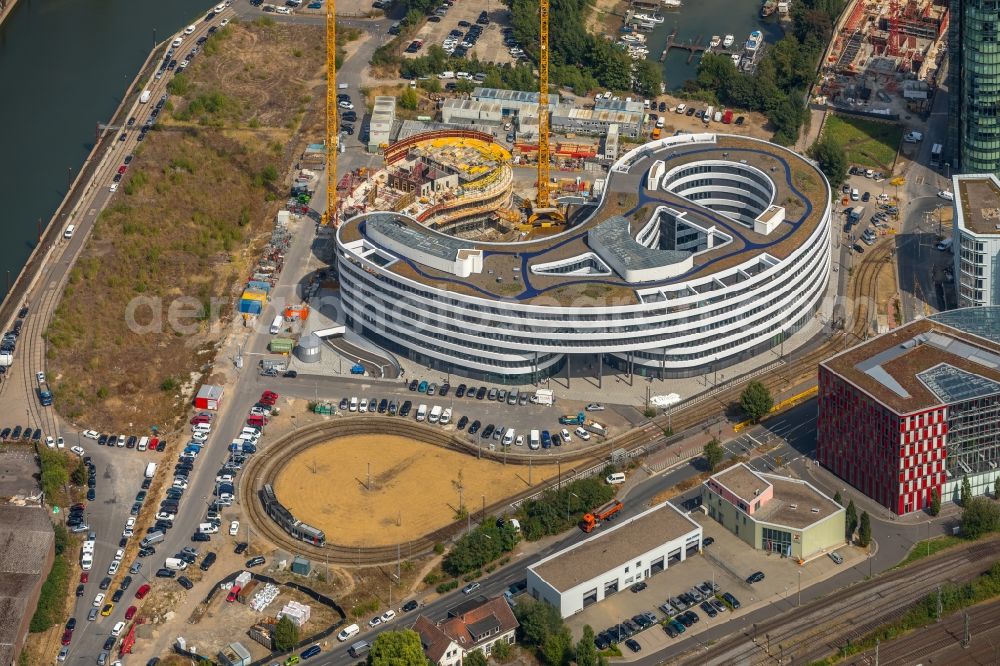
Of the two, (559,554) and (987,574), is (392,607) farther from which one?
(987,574)

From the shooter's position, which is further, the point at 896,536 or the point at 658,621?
the point at 896,536

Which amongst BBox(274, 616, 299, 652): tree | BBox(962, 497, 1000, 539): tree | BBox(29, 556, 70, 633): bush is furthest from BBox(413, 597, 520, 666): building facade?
BBox(962, 497, 1000, 539): tree

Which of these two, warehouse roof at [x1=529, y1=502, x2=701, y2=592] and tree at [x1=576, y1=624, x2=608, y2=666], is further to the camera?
warehouse roof at [x1=529, y1=502, x2=701, y2=592]

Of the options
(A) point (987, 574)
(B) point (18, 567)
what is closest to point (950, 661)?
(A) point (987, 574)

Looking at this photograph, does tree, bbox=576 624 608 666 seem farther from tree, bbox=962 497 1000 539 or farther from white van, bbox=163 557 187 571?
tree, bbox=962 497 1000 539

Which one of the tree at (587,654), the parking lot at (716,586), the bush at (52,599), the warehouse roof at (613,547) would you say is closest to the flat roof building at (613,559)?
the warehouse roof at (613,547)

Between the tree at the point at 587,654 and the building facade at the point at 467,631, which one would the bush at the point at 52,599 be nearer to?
the building facade at the point at 467,631
